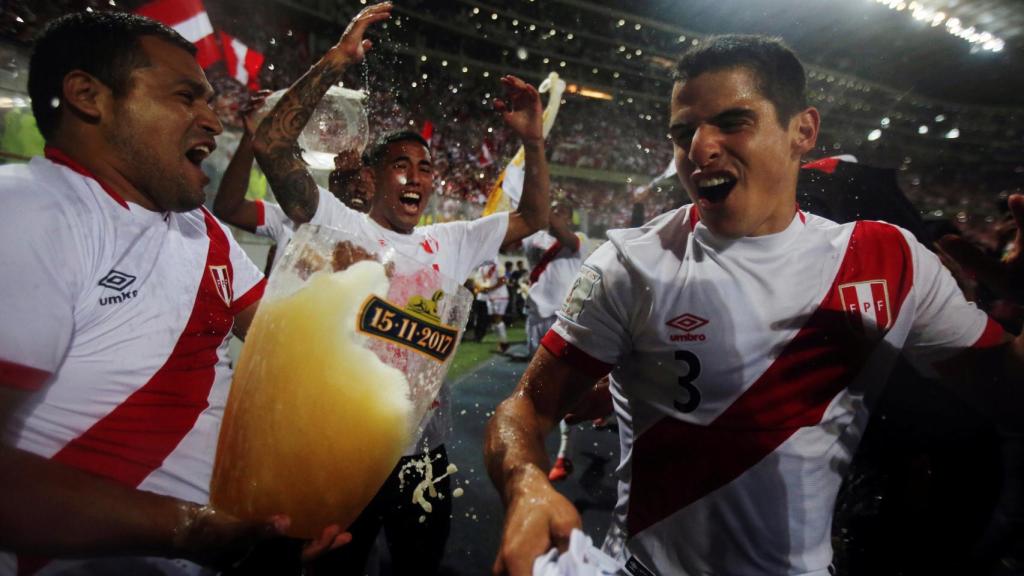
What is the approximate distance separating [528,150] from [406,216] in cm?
81

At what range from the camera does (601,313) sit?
1.49m

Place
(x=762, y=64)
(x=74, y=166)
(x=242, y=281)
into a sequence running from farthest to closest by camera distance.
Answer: (x=242, y=281) → (x=762, y=64) → (x=74, y=166)

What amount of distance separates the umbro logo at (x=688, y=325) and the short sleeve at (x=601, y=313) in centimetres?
13

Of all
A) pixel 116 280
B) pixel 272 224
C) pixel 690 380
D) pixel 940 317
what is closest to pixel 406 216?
pixel 272 224

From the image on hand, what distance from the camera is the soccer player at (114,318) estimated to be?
0.83 metres

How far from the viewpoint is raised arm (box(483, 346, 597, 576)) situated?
0.74 meters

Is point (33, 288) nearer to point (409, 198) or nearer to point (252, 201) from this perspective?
point (409, 198)

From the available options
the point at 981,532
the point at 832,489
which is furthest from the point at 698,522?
the point at 981,532

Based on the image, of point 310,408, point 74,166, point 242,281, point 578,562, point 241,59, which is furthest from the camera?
point 241,59

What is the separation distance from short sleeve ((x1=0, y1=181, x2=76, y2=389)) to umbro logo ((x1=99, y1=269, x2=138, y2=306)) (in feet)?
0.35

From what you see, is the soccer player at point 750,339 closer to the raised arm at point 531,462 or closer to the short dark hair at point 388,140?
the raised arm at point 531,462

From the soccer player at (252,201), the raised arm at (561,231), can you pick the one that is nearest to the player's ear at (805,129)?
the soccer player at (252,201)

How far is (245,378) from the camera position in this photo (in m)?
0.82

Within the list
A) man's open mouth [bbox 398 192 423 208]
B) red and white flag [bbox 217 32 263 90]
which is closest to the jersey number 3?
man's open mouth [bbox 398 192 423 208]
